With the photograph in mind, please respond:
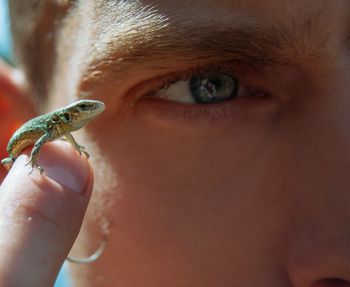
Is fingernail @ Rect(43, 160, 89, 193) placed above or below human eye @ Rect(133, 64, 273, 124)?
below

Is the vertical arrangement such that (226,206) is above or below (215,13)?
below

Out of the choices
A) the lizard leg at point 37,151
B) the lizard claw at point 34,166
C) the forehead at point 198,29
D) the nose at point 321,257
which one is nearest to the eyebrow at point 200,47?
the forehead at point 198,29

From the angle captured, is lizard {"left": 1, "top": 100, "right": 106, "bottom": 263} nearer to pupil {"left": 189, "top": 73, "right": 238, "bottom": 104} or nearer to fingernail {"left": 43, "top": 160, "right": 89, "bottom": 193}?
fingernail {"left": 43, "top": 160, "right": 89, "bottom": 193}


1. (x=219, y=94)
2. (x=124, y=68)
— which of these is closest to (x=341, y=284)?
(x=219, y=94)

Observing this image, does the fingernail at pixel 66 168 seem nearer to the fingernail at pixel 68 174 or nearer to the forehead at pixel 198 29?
the fingernail at pixel 68 174

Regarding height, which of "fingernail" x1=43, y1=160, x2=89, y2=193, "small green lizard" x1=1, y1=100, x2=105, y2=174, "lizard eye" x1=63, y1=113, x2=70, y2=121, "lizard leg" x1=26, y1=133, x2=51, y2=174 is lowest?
"fingernail" x1=43, y1=160, x2=89, y2=193

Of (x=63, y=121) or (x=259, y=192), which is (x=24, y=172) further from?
(x=259, y=192)

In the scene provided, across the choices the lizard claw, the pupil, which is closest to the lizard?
the lizard claw
